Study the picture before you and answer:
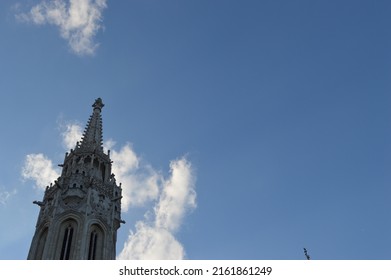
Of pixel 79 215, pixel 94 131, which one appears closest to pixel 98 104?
pixel 94 131

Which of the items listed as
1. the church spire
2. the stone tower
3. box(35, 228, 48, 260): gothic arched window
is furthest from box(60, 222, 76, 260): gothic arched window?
the church spire

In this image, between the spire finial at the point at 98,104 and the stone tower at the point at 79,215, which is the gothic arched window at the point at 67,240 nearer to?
the stone tower at the point at 79,215

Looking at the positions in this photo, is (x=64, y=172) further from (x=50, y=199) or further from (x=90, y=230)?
(x=90, y=230)

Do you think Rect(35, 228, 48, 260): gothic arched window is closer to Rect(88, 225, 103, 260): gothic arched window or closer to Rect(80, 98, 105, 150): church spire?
Rect(88, 225, 103, 260): gothic arched window

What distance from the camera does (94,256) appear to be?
53.5m

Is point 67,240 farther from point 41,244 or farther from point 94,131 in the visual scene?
point 94,131

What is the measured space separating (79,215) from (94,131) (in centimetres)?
2115

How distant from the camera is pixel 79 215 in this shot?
180 ft

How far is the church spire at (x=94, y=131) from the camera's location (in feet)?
228

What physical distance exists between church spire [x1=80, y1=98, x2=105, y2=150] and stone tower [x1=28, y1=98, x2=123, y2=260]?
3314 mm

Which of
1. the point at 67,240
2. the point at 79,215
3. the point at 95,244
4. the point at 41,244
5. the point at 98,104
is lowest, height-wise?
the point at 67,240
